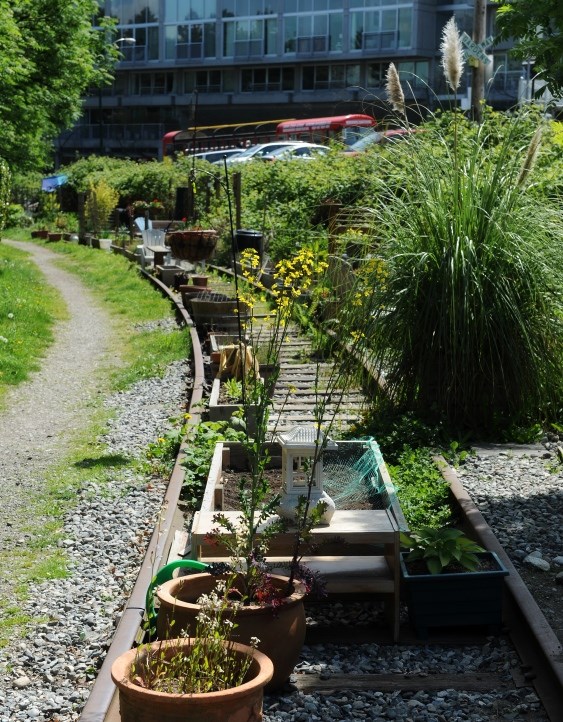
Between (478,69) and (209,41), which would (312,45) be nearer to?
(209,41)

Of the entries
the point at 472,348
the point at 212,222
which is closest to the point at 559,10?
the point at 472,348

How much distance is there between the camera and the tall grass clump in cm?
844

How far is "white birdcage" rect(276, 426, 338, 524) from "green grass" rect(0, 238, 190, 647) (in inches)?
54.7

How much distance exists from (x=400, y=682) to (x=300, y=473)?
135 centimetres

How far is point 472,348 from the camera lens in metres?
8.52

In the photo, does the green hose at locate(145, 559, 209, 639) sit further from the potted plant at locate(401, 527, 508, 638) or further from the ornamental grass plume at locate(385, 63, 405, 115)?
the ornamental grass plume at locate(385, 63, 405, 115)

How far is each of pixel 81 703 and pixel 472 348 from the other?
15.6 ft

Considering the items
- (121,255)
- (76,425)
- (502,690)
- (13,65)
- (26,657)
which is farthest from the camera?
(121,255)

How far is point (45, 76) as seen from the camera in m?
28.6

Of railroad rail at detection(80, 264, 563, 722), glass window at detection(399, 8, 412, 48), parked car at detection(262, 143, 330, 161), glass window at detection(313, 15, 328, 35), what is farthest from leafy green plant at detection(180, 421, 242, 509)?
glass window at detection(313, 15, 328, 35)

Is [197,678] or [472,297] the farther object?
[472,297]

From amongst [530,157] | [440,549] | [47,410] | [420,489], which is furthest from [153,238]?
[440,549]

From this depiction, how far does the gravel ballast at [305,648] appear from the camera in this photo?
455 centimetres

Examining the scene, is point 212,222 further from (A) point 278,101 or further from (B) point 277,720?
(A) point 278,101
